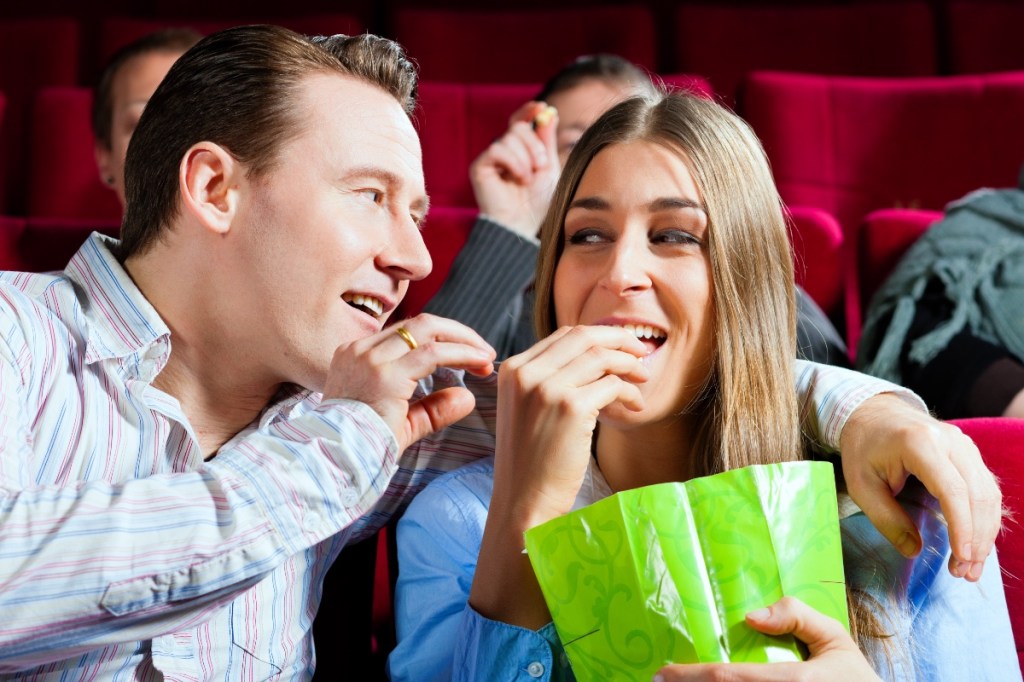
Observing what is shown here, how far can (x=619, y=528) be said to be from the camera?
438 millimetres

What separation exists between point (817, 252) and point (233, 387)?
0.68 metres

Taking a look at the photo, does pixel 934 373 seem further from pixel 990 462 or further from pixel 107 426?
pixel 107 426

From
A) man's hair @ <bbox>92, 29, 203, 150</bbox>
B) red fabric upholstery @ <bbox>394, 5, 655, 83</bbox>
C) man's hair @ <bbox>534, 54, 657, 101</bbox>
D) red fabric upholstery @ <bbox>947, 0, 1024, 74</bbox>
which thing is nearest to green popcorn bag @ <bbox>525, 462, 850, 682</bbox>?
man's hair @ <bbox>534, 54, 657, 101</bbox>

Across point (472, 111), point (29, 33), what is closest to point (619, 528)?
point (472, 111)

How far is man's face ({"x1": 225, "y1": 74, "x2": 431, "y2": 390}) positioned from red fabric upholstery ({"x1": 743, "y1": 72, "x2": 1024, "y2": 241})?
3.07ft

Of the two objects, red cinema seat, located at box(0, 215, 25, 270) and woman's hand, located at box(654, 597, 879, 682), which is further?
red cinema seat, located at box(0, 215, 25, 270)

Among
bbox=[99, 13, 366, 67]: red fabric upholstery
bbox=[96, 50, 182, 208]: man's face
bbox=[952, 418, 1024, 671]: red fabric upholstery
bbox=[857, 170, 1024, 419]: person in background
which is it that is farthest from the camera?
bbox=[99, 13, 366, 67]: red fabric upholstery

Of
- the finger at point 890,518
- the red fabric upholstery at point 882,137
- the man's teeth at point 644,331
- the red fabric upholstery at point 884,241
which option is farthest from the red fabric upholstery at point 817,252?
the finger at point 890,518

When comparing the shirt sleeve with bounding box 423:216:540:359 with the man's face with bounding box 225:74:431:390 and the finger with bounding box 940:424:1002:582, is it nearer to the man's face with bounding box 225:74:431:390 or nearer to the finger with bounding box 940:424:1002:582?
the man's face with bounding box 225:74:431:390

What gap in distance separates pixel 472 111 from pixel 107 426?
1034mm

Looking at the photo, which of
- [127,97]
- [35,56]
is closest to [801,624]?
[127,97]

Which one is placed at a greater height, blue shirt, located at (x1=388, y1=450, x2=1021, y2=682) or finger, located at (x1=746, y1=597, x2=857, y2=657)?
finger, located at (x1=746, y1=597, x2=857, y2=657)

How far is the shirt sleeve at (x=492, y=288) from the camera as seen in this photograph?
930mm

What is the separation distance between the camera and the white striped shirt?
43cm
